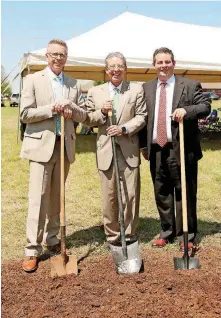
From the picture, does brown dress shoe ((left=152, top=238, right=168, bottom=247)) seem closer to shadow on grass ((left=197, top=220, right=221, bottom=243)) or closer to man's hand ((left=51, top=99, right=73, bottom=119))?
shadow on grass ((left=197, top=220, right=221, bottom=243))

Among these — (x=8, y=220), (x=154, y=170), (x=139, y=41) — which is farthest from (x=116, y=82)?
(x=139, y=41)

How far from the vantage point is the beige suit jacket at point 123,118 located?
3.96m

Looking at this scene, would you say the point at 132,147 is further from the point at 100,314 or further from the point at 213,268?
the point at 100,314

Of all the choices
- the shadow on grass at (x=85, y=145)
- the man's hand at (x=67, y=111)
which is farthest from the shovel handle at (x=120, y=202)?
the shadow on grass at (x=85, y=145)

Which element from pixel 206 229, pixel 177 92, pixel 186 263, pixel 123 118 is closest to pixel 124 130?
pixel 123 118

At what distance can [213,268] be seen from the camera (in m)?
3.91

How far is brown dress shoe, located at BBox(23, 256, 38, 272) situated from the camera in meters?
3.84

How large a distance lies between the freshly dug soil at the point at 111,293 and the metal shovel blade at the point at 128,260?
86 millimetres

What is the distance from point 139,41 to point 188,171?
753 centimetres

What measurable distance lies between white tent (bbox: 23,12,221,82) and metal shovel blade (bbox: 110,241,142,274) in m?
6.63

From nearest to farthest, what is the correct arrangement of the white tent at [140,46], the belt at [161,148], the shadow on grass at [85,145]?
the belt at [161,148]
the white tent at [140,46]
the shadow on grass at [85,145]

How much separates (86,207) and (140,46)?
599 centimetres

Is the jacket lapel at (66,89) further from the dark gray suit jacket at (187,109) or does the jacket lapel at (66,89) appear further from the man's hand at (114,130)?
the dark gray suit jacket at (187,109)

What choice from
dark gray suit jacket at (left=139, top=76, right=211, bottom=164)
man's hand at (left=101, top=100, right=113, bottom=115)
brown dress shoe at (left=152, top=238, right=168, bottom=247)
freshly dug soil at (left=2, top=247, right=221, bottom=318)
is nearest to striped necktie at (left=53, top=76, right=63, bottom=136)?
man's hand at (left=101, top=100, right=113, bottom=115)
